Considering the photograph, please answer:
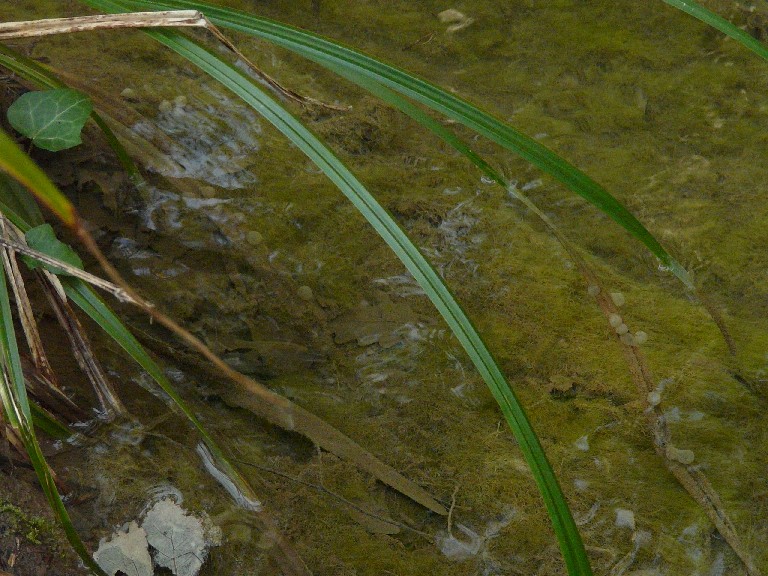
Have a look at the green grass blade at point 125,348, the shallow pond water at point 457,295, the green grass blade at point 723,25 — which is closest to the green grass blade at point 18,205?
the green grass blade at point 125,348

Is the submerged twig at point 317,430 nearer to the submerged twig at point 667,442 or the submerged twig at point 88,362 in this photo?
the submerged twig at point 88,362

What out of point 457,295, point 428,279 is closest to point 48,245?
point 428,279

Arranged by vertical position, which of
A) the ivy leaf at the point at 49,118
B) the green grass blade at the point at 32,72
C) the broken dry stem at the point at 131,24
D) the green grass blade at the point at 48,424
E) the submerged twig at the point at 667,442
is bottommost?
the submerged twig at the point at 667,442

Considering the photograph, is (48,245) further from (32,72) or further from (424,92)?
(424,92)

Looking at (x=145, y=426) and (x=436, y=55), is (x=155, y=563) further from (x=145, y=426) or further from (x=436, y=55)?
(x=436, y=55)

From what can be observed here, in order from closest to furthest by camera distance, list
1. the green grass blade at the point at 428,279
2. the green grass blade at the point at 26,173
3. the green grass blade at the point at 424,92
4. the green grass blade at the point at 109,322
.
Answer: the green grass blade at the point at 26,173 → the green grass blade at the point at 428,279 → the green grass blade at the point at 424,92 → the green grass blade at the point at 109,322

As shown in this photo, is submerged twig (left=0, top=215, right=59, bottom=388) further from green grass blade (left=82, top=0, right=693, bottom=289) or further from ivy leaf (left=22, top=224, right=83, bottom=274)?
green grass blade (left=82, top=0, right=693, bottom=289)

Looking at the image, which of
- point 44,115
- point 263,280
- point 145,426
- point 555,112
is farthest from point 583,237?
point 44,115
